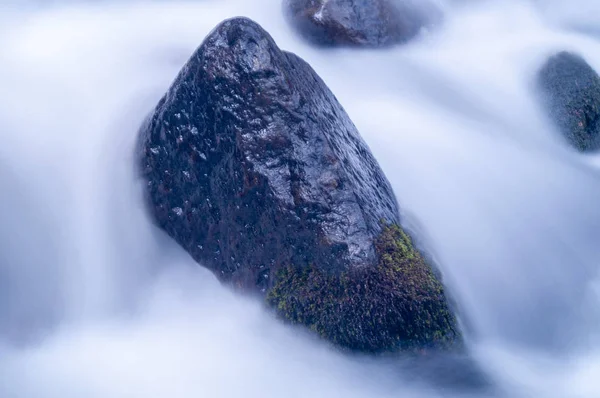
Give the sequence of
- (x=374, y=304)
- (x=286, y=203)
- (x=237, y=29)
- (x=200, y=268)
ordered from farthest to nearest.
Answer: (x=200, y=268)
(x=237, y=29)
(x=286, y=203)
(x=374, y=304)

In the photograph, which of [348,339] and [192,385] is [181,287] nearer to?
[192,385]

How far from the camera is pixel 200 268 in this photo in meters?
5.00

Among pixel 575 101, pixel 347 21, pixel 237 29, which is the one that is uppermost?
pixel 575 101

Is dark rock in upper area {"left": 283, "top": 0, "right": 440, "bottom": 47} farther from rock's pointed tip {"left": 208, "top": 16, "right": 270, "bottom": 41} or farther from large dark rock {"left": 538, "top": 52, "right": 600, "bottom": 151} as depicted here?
rock's pointed tip {"left": 208, "top": 16, "right": 270, "bottom": 41}

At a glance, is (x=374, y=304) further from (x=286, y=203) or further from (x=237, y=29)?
(x=237, y=29)

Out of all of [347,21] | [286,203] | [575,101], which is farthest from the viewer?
[347,21]

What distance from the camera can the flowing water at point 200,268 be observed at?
4340 millimetres

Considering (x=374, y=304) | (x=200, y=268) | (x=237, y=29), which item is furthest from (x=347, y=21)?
(x=374, y=304)

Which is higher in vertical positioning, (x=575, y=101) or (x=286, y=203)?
(x=575, y=101)

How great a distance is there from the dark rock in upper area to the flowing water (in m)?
0.22

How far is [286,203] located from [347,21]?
4.16 meters

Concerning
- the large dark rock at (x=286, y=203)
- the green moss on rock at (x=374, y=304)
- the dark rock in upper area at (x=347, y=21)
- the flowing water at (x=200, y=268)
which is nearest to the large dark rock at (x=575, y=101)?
the flowing water at (x=200, y=268)

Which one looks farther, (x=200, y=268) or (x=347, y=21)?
(x=347, y=21)

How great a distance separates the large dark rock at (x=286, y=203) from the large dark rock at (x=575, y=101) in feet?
11.5
